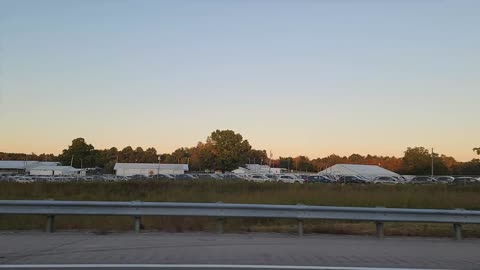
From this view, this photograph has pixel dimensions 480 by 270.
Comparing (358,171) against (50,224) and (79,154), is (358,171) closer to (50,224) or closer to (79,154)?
(79,154)

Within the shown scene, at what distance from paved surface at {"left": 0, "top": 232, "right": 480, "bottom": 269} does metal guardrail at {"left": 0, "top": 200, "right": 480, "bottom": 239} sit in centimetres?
49

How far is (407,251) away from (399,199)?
12089 mm

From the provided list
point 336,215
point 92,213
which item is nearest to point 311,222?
point 336,215

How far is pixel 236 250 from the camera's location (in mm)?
9695

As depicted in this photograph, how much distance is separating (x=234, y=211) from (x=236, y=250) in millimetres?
2423

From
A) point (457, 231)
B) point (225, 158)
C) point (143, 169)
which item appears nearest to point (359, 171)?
point (225, 158)

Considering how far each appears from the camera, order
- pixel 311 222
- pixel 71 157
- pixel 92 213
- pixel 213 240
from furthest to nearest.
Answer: pixel 71 157 < pixel 311 222 < pixel 92 213 < pixel 213 240

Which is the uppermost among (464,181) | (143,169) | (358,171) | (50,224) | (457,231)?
(358,171)

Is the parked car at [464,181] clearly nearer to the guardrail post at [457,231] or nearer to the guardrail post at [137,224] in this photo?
the guardrail post at [457,231]

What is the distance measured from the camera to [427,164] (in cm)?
13750

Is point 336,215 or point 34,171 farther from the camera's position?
point 34,171

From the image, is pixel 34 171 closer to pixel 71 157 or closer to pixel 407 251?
pixel 71 157

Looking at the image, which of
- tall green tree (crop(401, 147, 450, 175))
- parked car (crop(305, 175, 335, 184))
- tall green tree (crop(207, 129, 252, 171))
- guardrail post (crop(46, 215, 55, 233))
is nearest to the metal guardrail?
guardrail post (crop(46, 215, 55, 233))

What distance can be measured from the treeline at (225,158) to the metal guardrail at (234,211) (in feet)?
434
